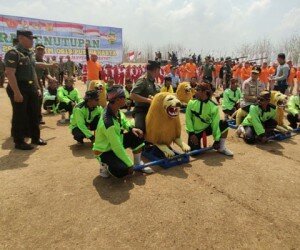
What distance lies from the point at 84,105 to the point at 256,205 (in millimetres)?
4060

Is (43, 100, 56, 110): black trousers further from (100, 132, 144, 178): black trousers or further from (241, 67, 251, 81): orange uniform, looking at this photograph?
(241, 67, 251, 81): orange uniform

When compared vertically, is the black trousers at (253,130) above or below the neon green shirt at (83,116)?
below

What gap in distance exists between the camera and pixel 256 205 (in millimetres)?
4035

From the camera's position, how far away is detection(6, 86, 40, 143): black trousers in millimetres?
5980

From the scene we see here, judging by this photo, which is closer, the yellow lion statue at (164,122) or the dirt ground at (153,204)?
the dirt ground at (153,204)

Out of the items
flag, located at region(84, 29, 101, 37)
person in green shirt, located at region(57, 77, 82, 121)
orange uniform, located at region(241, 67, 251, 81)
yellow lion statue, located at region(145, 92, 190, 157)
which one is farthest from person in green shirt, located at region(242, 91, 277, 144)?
flag, located at region(84, 29, 101, 37)

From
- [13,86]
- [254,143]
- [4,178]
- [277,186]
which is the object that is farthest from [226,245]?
[13,86]

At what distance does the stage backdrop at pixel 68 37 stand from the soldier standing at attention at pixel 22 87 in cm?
1828

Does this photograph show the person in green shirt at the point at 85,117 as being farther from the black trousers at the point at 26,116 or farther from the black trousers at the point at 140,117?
the black trousers at the point at 140,117

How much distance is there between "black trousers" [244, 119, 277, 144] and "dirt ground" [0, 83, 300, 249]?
3.19 feet

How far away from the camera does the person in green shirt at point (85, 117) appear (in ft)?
20.7

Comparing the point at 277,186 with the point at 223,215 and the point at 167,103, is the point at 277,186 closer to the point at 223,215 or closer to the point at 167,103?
the point at 223,215

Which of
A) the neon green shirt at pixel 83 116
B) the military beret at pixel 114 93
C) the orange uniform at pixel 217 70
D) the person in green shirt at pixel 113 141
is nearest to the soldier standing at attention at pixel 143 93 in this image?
the person in green shirt at pixel 113 141

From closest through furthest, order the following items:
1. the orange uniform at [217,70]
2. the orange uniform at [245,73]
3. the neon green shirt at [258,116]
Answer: the neon green shirt at [258,116], the orange uniform at [245,73], the orange uniform at [217,70]
